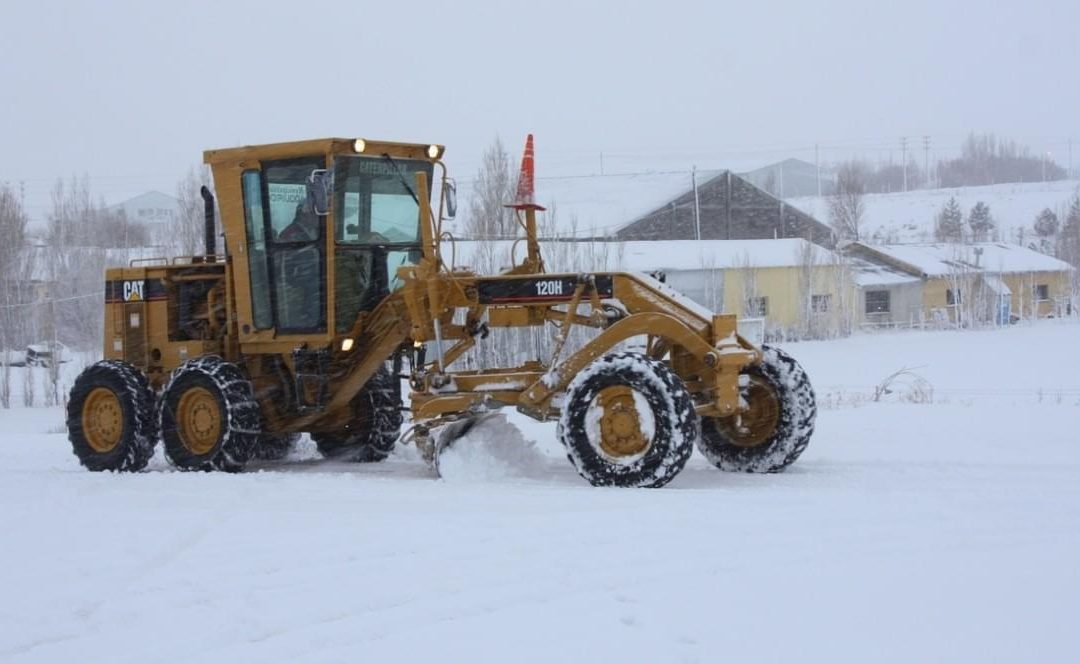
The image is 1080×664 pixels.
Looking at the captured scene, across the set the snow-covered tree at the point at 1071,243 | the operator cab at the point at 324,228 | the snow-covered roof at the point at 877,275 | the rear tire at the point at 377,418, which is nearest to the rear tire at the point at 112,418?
the operator cab at the point at 324,228

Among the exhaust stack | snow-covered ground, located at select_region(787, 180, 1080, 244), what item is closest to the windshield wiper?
the exhaust stack

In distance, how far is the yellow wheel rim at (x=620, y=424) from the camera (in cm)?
870

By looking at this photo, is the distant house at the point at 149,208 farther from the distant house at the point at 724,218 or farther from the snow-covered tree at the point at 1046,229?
the snow-covered tree at the point at 1046,229

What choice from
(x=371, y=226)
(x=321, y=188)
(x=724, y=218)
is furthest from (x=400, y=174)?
(x=724, y=218)

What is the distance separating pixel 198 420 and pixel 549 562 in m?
5.33

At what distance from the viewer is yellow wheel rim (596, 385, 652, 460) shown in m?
8.70

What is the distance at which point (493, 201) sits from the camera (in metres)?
32.9

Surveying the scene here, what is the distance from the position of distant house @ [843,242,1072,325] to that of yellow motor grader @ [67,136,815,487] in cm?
3780

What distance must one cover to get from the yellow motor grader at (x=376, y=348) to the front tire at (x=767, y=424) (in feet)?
0.06

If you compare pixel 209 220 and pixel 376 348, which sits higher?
pixel 209 220

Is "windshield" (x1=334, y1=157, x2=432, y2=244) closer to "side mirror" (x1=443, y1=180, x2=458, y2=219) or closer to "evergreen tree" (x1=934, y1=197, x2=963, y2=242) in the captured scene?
"side mirror" (x1=443, y1=180, x2=458, y2=219)

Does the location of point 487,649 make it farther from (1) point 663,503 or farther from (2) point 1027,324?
(2) point 1027,324

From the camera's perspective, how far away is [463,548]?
6.68m

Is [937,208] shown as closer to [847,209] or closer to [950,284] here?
[847,209]
